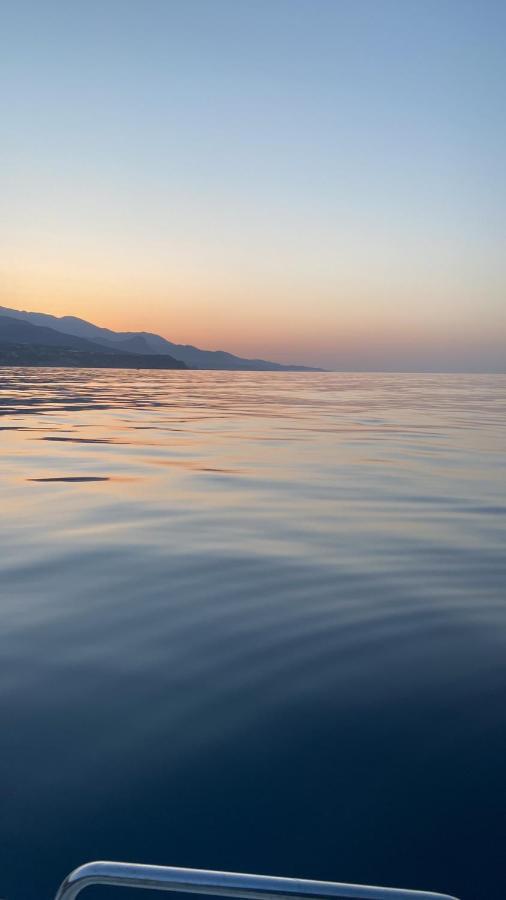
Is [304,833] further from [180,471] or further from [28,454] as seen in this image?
[28,454]

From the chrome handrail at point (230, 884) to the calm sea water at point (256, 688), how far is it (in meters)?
1.25

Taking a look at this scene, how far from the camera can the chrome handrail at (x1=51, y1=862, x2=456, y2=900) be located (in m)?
1.63

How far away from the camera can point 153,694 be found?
13.6ft

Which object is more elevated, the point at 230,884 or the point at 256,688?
the point at 230,884

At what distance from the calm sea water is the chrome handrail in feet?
4.12

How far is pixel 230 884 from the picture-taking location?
5.35 ft

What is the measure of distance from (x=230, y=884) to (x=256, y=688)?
2639 millimetres

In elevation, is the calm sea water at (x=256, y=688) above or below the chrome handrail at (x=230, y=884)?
below

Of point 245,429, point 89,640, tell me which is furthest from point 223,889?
point 245,429

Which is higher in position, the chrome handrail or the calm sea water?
the chrome handrail

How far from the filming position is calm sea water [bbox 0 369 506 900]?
295cm

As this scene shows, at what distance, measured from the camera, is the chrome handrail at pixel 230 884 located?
163 centimetres

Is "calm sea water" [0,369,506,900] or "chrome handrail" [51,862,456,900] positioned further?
"calm sea water" [0,369,506,900]

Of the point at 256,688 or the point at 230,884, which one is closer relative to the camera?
the point at 230,884
